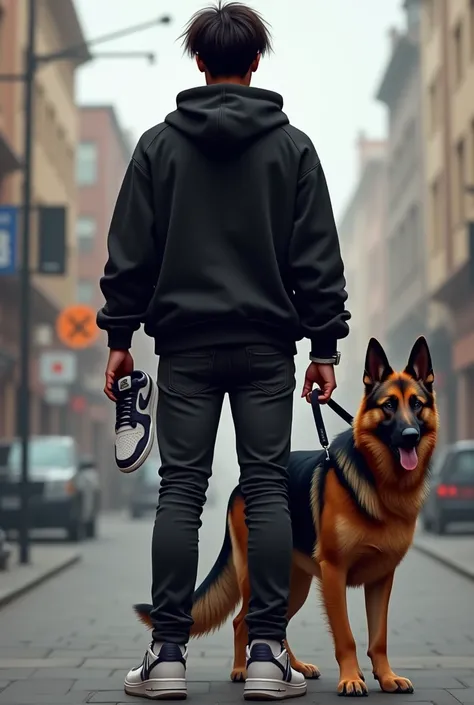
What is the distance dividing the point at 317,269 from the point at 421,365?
556 mm

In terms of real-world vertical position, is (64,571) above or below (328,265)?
below

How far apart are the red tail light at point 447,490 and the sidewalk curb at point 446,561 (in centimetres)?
426

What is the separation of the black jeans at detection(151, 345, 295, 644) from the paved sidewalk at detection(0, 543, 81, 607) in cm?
603

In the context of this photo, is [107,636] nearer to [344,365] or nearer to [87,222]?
[87,222]

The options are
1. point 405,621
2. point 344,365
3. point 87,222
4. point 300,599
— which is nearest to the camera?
point 300,599

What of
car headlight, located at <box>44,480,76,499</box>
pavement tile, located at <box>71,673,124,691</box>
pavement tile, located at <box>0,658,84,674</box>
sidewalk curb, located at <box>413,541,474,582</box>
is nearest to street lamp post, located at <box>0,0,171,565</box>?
sidewalk curb, located at <box>413,541,474,582</box>

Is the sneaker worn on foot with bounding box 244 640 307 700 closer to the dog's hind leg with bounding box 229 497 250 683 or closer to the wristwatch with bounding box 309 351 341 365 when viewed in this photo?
the dog's hind leg with bounding box 229 497 250 683

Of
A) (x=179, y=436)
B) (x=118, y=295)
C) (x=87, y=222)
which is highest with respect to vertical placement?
(x=87, y=222)

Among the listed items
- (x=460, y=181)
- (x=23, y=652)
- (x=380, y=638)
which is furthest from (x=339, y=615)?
(x=460, y=181)

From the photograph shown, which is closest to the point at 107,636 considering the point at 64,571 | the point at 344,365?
the point at 64,571

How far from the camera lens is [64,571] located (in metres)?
15.5

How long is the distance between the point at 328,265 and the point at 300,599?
4.86 ft

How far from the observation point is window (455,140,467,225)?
130 feet

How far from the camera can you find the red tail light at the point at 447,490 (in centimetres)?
2539
